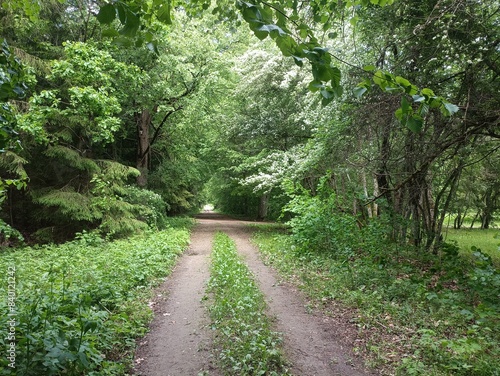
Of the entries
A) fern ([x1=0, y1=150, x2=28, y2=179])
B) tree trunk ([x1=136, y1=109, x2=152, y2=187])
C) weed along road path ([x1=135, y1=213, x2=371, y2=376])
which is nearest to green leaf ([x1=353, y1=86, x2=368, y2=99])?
weed along road path ([x1=135, y1=213, x2=371, y2=376])

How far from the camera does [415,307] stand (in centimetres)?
522

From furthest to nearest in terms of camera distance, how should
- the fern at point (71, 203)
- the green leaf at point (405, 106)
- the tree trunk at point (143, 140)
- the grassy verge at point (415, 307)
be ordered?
the tree trunk at point (143, 140) < the fern at point (71, 203) < the grassy verge at point (415, 307) < the green leaf at point (405, 106)

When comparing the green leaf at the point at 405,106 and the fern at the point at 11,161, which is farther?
the fern at the point at 11,161

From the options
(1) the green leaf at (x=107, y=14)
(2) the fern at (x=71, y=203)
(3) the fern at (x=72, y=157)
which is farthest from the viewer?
(3) the fern at (x=72, y=157)

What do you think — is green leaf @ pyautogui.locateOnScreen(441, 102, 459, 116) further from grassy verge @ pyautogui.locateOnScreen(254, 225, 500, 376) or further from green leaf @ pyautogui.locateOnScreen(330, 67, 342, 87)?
grassy verge @ pyautogui.locateOnScreen(254, 225, 500, 376)

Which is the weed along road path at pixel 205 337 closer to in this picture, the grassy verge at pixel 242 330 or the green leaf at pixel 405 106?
the grassy verge at pixel 242 330

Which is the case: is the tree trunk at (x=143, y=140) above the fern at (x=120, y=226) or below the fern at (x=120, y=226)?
above

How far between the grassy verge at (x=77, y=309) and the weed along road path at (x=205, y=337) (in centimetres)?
29

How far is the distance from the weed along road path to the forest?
0.29 m

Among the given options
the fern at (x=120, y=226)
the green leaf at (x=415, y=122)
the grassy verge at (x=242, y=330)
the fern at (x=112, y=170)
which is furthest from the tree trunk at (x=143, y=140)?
the green leaf at (x=415, y=122)

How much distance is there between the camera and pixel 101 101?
878 centimetres

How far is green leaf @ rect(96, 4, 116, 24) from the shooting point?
1.42 meters

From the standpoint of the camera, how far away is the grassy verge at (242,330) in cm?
366

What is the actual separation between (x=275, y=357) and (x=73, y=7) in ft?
44.6
